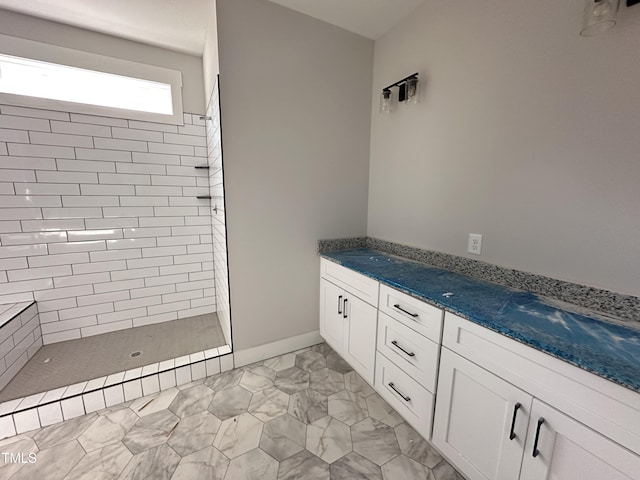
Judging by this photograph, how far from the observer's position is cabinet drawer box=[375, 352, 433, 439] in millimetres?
1243

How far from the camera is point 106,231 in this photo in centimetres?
218

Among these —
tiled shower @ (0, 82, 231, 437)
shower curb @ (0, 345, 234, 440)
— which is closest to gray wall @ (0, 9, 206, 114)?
tiled shower @ (0, 82, 231, 437)

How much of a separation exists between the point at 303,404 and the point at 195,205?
1.95m

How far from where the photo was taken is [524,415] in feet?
2.88

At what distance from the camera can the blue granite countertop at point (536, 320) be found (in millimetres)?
746

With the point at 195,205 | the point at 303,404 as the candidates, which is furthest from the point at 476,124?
the point at 195,205

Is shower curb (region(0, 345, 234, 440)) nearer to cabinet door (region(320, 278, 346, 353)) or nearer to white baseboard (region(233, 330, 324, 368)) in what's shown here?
white baseboard (region(233, 330, 324, 368))

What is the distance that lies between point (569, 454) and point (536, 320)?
0.40 metres

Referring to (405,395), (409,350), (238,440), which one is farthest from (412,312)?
(238,440)

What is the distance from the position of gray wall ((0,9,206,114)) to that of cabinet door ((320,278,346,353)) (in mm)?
2010

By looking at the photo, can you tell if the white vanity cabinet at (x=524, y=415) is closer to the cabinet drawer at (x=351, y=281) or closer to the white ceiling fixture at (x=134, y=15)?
the cabinet drawer at (x=351, y=281)

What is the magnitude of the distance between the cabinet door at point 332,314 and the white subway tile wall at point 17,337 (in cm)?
205

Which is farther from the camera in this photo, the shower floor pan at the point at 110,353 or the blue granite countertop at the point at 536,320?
the shower floor pan at the point at 110,353

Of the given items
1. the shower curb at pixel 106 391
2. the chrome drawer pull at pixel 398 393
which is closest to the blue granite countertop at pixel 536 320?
the chrome drawer pull at pixel 398 393
